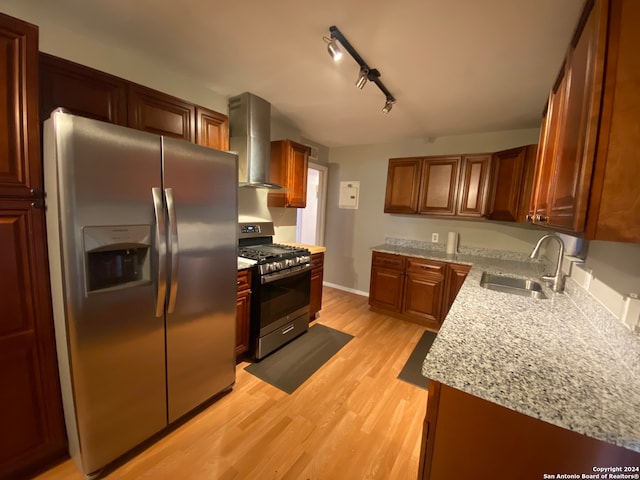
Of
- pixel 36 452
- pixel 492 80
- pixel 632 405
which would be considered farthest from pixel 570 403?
pixel 36 452

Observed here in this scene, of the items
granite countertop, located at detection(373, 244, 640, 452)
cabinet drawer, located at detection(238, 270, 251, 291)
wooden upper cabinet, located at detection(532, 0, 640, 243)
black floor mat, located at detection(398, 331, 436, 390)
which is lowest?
black floor mat, located at detection(398, 331, 436, 390)

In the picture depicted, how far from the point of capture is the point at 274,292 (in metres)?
2.37

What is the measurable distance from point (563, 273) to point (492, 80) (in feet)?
5.22

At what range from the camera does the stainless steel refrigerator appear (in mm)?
1158

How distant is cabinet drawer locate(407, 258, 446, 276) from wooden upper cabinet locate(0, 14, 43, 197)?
128 inches

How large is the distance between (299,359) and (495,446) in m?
1.82

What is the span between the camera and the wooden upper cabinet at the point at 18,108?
1104 millimetres

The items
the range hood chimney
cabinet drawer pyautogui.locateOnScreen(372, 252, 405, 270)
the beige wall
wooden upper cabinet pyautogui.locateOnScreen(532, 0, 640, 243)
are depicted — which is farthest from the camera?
cabinet drawer pyautogui.locateOnScreen(372, 252, 405, 270)

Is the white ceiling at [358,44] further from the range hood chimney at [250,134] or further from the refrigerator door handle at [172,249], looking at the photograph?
the refrigerator door handle at [172,249]

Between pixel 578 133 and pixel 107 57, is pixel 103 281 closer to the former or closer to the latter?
pixel 107 57

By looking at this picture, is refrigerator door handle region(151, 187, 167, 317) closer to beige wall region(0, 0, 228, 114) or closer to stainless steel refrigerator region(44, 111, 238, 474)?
stainless steel refrigerator region(44, 111, 238, 474)

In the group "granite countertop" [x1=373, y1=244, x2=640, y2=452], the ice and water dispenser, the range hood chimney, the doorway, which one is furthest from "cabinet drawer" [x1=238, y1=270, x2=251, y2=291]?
the doorway

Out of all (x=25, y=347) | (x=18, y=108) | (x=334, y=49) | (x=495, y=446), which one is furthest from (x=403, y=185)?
(x=25, y=347)

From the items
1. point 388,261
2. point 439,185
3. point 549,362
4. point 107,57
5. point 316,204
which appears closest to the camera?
point 549,362
